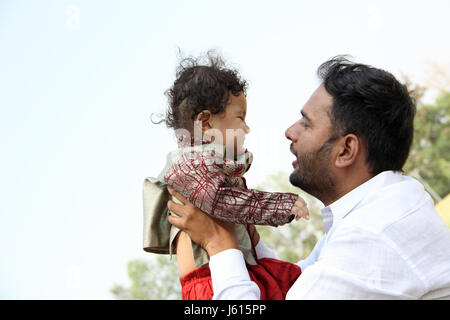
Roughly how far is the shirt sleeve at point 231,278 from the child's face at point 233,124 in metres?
0.58

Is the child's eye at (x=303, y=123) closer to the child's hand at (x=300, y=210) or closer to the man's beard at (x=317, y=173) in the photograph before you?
the man's beard at (x=317, y=173)

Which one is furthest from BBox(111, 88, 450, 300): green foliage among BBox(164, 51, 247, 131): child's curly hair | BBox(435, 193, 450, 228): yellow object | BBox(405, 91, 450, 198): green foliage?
BBox(164, 51, 247, 131): child's curly hair

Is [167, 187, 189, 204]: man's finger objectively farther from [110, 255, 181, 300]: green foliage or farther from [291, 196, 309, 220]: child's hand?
[110, 255, 181, 300]: green foliage

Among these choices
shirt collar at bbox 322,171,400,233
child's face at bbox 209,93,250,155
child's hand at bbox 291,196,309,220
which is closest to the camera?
shirt collar at bbox 322,171,400,233

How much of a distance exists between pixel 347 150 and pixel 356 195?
0.22 m

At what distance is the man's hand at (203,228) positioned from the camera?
2.31 meters

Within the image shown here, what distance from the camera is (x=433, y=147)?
24.7m

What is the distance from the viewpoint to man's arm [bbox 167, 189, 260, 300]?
2.11 metres

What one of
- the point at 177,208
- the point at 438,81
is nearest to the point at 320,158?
the point at 177,208

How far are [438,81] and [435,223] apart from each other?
28301 millimetres

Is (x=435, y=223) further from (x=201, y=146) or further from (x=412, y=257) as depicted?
(x=201, y=146)

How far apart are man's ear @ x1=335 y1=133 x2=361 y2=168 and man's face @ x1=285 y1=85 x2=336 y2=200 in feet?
0.14

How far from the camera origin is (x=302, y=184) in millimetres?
2467
